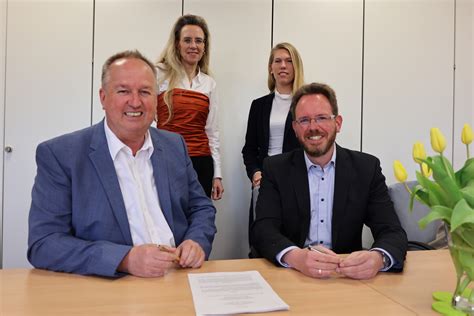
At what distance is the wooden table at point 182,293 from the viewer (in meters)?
1.05

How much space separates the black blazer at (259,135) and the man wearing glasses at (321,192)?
3.04ft

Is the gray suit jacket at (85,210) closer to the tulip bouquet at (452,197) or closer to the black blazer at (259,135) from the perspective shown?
the tulip bouquet at (452,197)

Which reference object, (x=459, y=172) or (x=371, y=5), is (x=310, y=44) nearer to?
(x=371, y=5)

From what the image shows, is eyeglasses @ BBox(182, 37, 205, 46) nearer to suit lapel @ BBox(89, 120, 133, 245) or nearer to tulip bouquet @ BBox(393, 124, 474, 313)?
suit lapel @ BBox(89, 120, 133, 245)

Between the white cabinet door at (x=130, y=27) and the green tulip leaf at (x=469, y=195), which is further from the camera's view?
the white cabinet door at (x=130, y=27)

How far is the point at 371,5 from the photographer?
3709 millimetres

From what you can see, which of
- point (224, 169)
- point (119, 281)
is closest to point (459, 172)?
point (119, 281)

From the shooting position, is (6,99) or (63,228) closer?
(63,228)

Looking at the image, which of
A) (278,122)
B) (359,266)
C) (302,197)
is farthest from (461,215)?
(278,122)

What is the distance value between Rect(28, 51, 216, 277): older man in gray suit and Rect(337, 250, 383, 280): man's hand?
506mm

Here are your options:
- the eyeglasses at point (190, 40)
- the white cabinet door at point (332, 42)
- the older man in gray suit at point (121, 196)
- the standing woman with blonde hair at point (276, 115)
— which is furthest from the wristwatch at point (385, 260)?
the white cabinet door at point (332, 42)

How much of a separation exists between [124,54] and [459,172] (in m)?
1.34

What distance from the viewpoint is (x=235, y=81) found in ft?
11.7

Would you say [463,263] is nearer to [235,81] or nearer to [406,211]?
[406,211]
